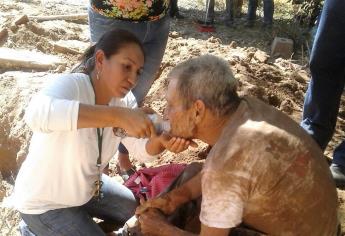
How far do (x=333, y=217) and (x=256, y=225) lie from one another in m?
0.35

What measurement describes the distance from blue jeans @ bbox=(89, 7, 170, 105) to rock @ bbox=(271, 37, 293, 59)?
13.6ft

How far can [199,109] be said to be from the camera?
1901mm

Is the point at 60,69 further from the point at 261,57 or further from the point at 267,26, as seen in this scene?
the point at 267,26

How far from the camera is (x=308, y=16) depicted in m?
8.42

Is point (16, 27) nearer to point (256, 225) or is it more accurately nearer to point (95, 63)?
point (95, 63)

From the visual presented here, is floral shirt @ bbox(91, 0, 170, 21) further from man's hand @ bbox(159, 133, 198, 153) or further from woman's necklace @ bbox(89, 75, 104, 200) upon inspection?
man's hand @ bbox(159, 133, 198, 153)

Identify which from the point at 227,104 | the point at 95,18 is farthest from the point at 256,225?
the point at 95,18

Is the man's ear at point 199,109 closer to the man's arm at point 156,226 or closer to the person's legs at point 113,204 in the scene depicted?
the man's arm at point 156,226

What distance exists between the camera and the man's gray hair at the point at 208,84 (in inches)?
73.4

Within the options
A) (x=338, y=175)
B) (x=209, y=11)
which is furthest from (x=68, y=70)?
(x=209, y=11)

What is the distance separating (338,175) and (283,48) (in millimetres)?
4305

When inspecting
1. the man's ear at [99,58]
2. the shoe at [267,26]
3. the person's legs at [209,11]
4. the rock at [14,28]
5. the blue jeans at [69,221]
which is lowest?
the blue jeans at [69,221]

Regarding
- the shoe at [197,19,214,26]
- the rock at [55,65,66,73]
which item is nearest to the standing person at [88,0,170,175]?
the rock at [55,65,66,73]

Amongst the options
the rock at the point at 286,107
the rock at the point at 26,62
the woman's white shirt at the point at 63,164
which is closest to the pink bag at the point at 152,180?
the woman's white shirt at the point at 63,164
